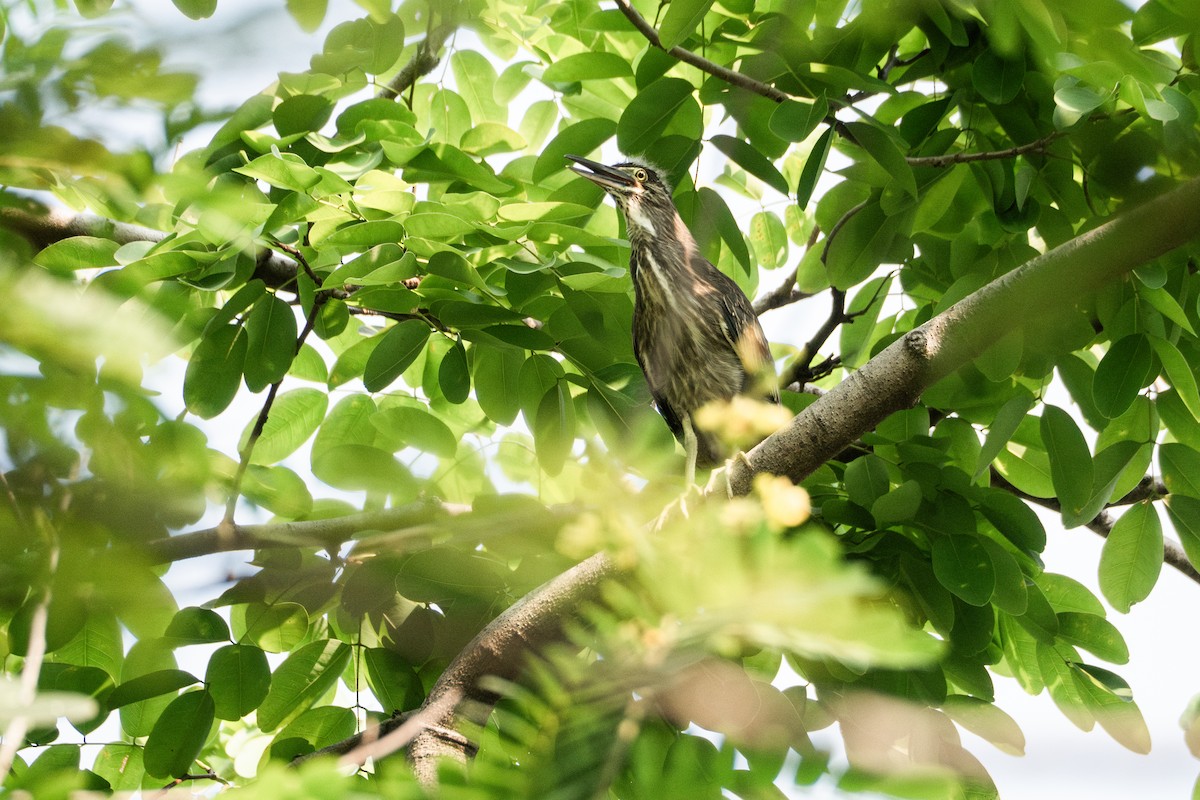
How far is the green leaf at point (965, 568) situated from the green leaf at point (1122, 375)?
403 mm

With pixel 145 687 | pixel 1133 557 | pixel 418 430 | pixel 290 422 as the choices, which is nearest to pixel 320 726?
pixel 145 687

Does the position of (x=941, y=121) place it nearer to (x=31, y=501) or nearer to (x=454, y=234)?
(x=454, y=234)

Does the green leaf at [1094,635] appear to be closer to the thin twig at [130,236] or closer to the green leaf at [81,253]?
the thin twig at [130,236]

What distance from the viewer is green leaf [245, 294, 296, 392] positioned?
7.14 feet

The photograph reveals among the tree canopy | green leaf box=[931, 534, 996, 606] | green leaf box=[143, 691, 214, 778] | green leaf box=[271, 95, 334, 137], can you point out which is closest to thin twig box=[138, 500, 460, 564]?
the tree canopy

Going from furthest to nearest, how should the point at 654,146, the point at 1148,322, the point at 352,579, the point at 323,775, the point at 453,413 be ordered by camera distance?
1. the point at 453,413
2. the point at 654,146
3. the point at 1148,322
4. the point at 352,579
5. the point at 323,775

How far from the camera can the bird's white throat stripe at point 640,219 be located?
352 centimetres

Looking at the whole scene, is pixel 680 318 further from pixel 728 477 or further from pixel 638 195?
pixel 728 477

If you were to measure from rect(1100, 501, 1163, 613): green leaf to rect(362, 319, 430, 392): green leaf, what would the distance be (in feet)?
5.66

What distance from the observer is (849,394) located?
185 cm

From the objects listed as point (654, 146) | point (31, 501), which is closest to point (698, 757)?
point (31, 501)

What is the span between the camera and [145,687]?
1773mm

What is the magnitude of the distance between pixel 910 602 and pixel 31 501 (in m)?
2.08

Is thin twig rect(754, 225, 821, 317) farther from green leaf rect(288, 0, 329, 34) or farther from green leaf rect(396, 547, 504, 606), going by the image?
green leaf rect(288, 0, 329, 34)
